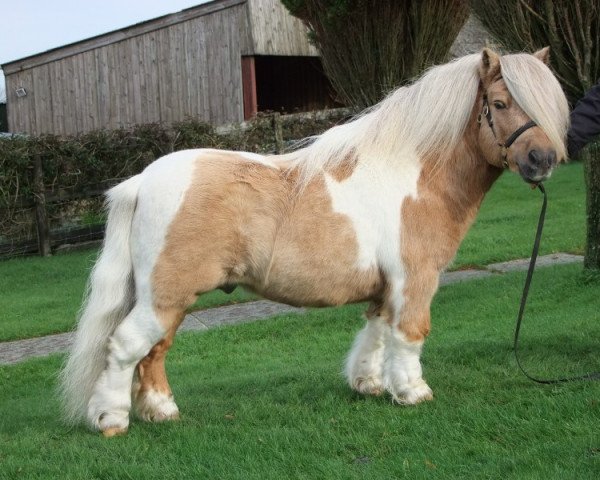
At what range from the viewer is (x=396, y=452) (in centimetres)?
413

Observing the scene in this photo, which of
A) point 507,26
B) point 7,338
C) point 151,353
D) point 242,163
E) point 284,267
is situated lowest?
point 7,338

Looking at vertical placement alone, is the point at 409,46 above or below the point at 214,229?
above

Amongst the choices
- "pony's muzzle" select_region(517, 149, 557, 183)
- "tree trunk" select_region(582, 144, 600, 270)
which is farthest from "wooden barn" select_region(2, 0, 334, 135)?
"pony's muzzle" select_region(517, 149, 557, 183)

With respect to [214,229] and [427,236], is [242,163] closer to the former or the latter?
[214,229]

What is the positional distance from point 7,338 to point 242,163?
5289 millimetres

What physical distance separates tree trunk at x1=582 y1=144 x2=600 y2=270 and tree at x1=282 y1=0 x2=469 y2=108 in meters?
6.96

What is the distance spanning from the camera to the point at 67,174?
13.9m

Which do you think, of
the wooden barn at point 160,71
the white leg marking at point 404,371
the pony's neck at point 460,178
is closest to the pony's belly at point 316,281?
the white leg marking at point 404,371

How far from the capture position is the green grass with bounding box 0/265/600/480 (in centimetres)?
395

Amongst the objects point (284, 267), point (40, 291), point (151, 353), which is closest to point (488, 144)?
point (284, 267)

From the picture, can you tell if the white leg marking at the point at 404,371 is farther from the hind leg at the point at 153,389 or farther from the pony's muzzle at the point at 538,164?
the hind leg at the point at 153,389

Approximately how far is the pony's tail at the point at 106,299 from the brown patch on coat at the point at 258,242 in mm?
269

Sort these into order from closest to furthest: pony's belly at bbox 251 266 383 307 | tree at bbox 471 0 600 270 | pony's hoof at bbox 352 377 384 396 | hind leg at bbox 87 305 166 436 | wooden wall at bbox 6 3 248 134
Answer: hind leg at bbox 87 305 166 436 < pony's belly at bbox 251 266 383 307 < pony's hoof at bbox 352 377 384 396 < tree at bbox 471 0 600 270 < wooden wall at bbox 6 3 248 134

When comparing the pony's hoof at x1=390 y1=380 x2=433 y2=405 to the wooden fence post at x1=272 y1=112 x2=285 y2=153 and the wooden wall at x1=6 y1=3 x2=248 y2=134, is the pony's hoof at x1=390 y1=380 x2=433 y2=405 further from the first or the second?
the wooden wall at x1=6 y1=3 x2=248 y2=134
